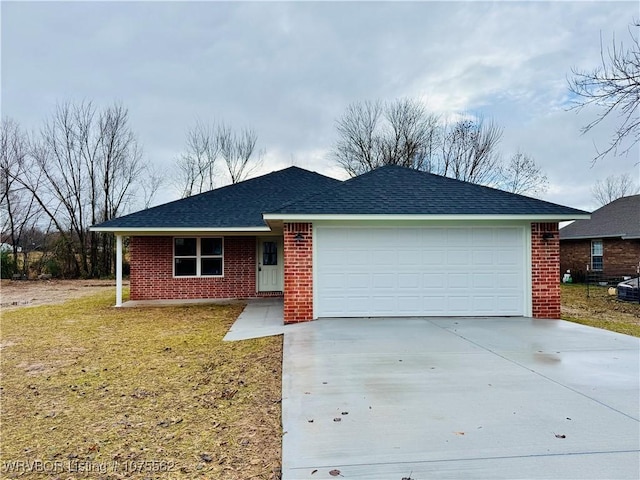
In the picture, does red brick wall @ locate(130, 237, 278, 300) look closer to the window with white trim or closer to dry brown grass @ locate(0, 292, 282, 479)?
dry brown grass @ locate(0, 292, 282, 479)

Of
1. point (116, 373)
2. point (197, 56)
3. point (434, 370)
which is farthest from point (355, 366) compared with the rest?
point (197, 56)

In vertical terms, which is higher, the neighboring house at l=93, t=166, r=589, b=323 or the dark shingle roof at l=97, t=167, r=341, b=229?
the dark shingle roof at l=97, t=167, r=341, b=229

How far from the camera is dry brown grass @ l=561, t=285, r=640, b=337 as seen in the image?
921 centimetres

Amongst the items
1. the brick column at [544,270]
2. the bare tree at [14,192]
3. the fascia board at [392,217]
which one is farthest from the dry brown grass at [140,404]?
the bare tree at [14,192]

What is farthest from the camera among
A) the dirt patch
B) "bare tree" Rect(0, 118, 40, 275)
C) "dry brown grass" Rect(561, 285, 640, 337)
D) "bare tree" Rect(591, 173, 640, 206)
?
"bare tree" Rect(591, 173, 640, 206)

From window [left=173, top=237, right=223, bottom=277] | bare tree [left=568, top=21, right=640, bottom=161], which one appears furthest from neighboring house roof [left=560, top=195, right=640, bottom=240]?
window [left=173, top=237, right=223, bottom=277]

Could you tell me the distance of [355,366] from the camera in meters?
5.30

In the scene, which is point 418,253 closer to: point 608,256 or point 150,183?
point 608,256

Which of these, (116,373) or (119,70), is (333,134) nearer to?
(119,70)

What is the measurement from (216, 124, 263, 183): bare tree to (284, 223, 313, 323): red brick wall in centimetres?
2201

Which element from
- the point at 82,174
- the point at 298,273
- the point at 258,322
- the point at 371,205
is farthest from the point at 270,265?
the point at 82,174

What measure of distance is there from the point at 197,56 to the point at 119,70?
393 centimetres

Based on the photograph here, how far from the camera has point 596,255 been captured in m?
21.2

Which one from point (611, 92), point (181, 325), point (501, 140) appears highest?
point (501, 140)
